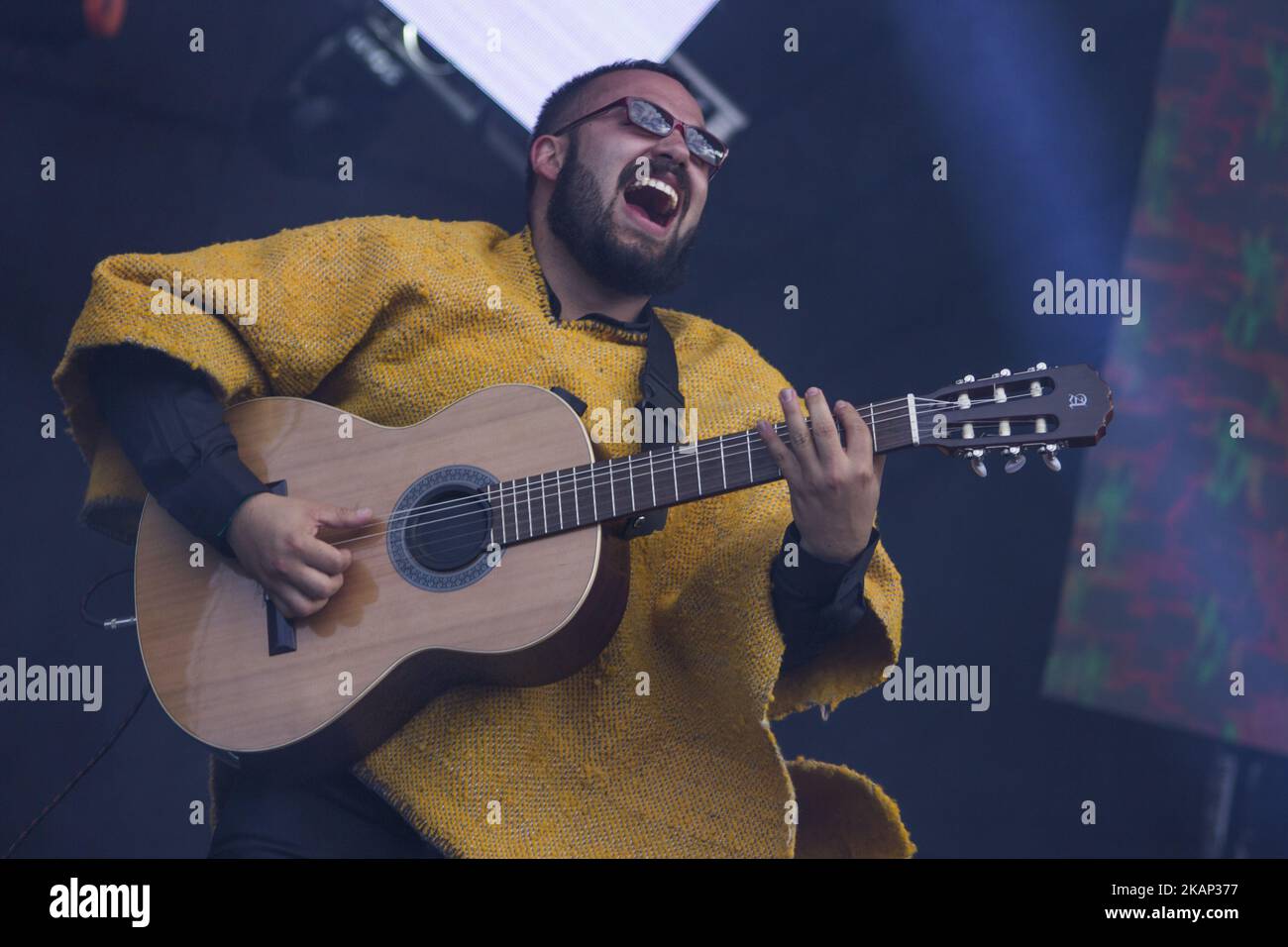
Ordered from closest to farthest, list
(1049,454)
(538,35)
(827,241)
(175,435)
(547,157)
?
(1049,454) < (175,435) < (547,157) < (538,35) < (827,241)

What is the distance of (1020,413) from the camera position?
5.65 ft

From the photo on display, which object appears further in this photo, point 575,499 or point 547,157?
point 547,157

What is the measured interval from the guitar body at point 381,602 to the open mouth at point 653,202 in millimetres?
510

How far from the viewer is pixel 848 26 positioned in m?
2.88

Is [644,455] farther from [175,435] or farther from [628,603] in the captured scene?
[175,435]

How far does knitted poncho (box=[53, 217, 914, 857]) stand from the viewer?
75.9 inches

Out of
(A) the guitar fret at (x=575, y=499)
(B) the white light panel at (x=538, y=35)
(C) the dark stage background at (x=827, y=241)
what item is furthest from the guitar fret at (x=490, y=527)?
(C) the dark stage background at (x=827, y=241)

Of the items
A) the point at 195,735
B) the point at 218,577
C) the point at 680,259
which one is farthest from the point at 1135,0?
the point at 195,735

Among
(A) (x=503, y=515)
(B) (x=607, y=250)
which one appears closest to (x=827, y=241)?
(B) (x=607, y=250)

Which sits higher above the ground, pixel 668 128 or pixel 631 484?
pixel 668 128

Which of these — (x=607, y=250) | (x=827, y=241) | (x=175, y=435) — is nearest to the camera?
(x=175, y=435)

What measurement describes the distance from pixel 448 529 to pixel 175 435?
0.47 m

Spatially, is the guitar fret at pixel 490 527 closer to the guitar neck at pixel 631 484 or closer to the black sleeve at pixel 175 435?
the guitar neck at pixel 631 484

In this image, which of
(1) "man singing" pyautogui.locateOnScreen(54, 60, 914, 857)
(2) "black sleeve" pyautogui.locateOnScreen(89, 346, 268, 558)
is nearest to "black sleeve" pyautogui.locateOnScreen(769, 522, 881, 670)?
(1) "man singing" pyautogui.locateOnScreen(54, 60, 914, 857)
